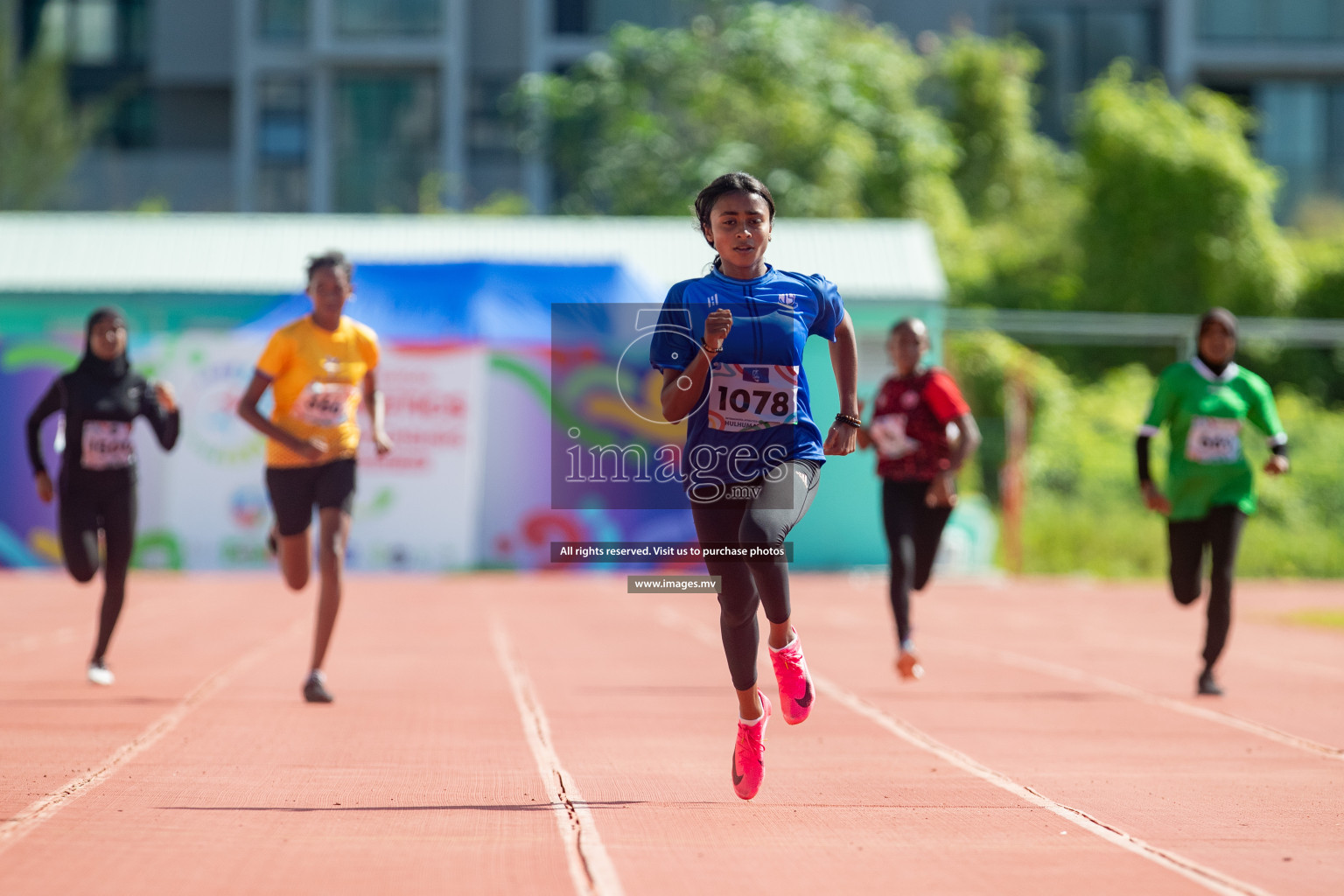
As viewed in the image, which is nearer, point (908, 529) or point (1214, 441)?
point (1214, 441)

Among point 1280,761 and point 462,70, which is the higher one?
point 462,70

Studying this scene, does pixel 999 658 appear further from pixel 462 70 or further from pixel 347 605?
pixel 462 70

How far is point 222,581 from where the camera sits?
20.6 metres

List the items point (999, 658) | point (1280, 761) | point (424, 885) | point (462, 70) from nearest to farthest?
point (424, 885)
point (1280, 761)
point (999, 658)
point (462, 70)

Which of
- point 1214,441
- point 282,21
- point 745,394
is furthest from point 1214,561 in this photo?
point 282,21

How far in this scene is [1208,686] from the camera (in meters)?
10.2

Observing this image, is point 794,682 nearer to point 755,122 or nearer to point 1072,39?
point 755,122

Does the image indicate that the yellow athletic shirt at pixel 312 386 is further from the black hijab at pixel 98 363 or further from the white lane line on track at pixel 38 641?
the white lane line on track at pixel 38 641

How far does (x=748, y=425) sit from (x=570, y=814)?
4.59 feet

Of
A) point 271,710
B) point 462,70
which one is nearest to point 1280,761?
point 271,710

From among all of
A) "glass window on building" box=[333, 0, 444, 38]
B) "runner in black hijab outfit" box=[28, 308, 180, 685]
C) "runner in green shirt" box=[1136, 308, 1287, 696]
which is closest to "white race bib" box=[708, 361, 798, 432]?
"runner in green shirt" box=[1136, 308, 1287, 696]

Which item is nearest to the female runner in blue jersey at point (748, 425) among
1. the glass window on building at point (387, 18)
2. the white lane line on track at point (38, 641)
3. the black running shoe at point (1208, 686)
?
the black running shoe at point (1208, 686)

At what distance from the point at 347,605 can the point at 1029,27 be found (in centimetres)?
3576

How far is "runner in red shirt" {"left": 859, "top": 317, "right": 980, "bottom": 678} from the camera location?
10.4 metres
